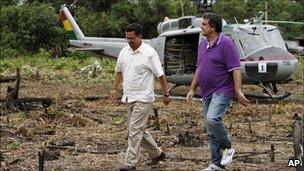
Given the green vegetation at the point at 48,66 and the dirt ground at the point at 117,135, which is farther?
the green vegetation at the point at 48,66

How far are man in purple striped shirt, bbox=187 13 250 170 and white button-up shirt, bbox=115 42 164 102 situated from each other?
1.92 ft

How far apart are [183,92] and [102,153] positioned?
30.6 feet

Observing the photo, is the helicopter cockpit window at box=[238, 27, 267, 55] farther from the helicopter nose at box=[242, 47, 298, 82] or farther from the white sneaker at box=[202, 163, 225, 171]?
the white sneaker at box=[202, 163, 225, 171]

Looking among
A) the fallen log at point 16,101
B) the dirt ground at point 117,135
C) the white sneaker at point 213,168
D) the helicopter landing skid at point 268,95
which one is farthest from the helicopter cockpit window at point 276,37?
the white sneaker at point 213,168

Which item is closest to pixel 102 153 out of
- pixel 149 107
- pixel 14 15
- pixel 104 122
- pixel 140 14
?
pixel 149 107

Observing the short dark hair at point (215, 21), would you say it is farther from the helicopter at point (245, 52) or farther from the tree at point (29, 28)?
the tree at point (29, 28)

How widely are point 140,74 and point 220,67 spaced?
922mm

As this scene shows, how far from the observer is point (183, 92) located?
660 inches

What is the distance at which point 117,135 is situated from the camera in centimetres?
915

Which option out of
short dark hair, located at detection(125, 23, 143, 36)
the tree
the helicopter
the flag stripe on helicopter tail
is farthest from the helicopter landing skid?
the tree

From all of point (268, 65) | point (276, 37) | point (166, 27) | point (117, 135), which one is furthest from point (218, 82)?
point (166, 27)

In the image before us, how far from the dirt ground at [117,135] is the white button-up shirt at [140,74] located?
0.83 m

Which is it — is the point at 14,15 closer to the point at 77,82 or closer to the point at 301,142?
the point at 77,82

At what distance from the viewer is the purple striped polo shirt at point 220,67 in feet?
20.4
